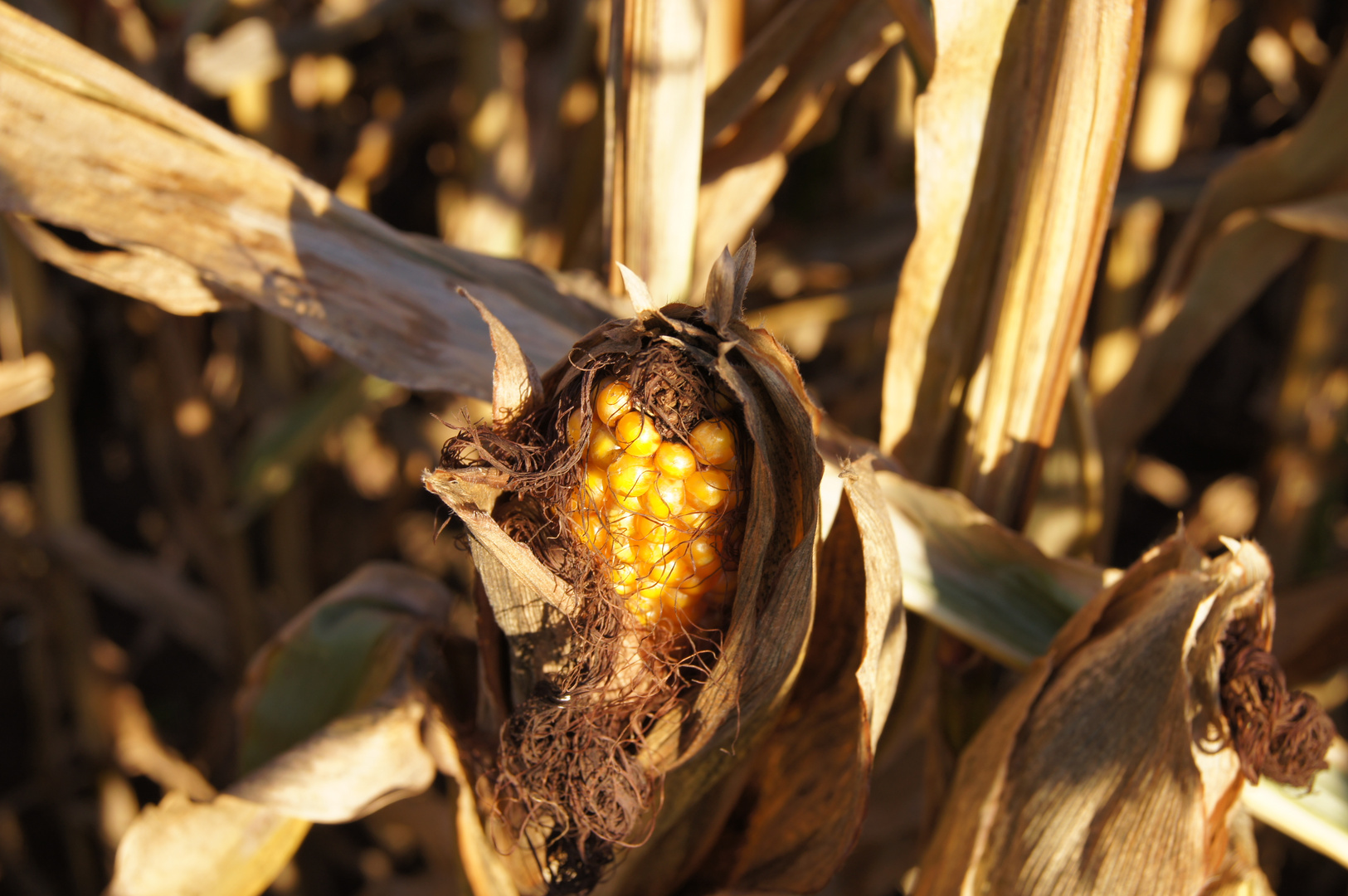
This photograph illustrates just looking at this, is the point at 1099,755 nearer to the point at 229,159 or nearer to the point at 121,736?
the point at 229,159

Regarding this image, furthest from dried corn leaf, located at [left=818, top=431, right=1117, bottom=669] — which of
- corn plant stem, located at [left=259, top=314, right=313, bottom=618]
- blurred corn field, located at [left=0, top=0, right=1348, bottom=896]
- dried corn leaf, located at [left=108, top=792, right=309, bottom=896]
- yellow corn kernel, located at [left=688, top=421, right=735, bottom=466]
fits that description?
corn plant stem, located at [left=259, top=314, right=313, bottom=618]

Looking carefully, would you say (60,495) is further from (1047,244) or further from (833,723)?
(1047,244)

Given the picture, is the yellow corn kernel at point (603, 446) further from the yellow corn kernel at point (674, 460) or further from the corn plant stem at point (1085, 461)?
the corn plant stem at point (1085, 461)

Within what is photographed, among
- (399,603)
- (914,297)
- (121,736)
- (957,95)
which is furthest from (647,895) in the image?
(121,736)

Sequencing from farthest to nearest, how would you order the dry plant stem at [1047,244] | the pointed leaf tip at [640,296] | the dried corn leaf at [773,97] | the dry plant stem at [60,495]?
the dry plant stem at [60,495] → the dried corn leaf at [773,97] → the dry plant stem at [1047,244] → the pointed leaf tip at [640,296]

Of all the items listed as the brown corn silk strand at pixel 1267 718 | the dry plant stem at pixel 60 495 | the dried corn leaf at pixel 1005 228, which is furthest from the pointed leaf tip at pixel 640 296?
the dry plant stem at pixel 60 495

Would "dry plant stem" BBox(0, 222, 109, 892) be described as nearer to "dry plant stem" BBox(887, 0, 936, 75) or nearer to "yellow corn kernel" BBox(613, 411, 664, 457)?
"yellow corn kernel" BBox(613, 411, 664, 457)
